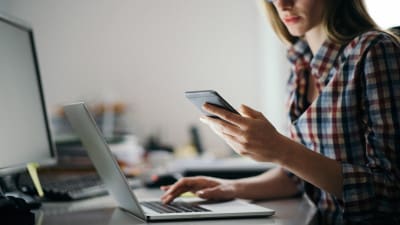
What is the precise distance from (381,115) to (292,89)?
0.36 metres

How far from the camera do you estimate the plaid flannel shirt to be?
3.46ft

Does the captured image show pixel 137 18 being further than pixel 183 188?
Yes

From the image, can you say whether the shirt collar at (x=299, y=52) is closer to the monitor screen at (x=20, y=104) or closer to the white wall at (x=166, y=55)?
the monitor screen at (x=20, y=104)

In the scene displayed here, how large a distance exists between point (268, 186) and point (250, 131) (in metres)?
0.38

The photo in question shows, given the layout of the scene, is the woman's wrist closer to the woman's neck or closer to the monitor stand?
the woman's neck

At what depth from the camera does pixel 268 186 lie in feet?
4.35

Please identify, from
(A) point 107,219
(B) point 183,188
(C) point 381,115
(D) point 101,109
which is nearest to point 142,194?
(B) point 183,188

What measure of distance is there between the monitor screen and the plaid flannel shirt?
599mm

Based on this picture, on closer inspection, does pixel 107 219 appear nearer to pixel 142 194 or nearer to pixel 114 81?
pixel 142 194

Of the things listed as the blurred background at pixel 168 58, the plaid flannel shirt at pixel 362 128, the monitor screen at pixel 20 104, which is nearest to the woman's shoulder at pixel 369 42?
the plaid flannel shirt at pixel 362 128

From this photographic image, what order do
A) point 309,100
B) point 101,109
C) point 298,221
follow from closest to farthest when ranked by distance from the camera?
point 298,221
point 309,100
point 101,109

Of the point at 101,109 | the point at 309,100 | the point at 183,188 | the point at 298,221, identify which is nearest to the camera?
the point at 298,221

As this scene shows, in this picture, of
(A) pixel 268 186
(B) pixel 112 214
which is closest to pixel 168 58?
(A) pixel 268 186

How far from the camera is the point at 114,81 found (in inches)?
124
